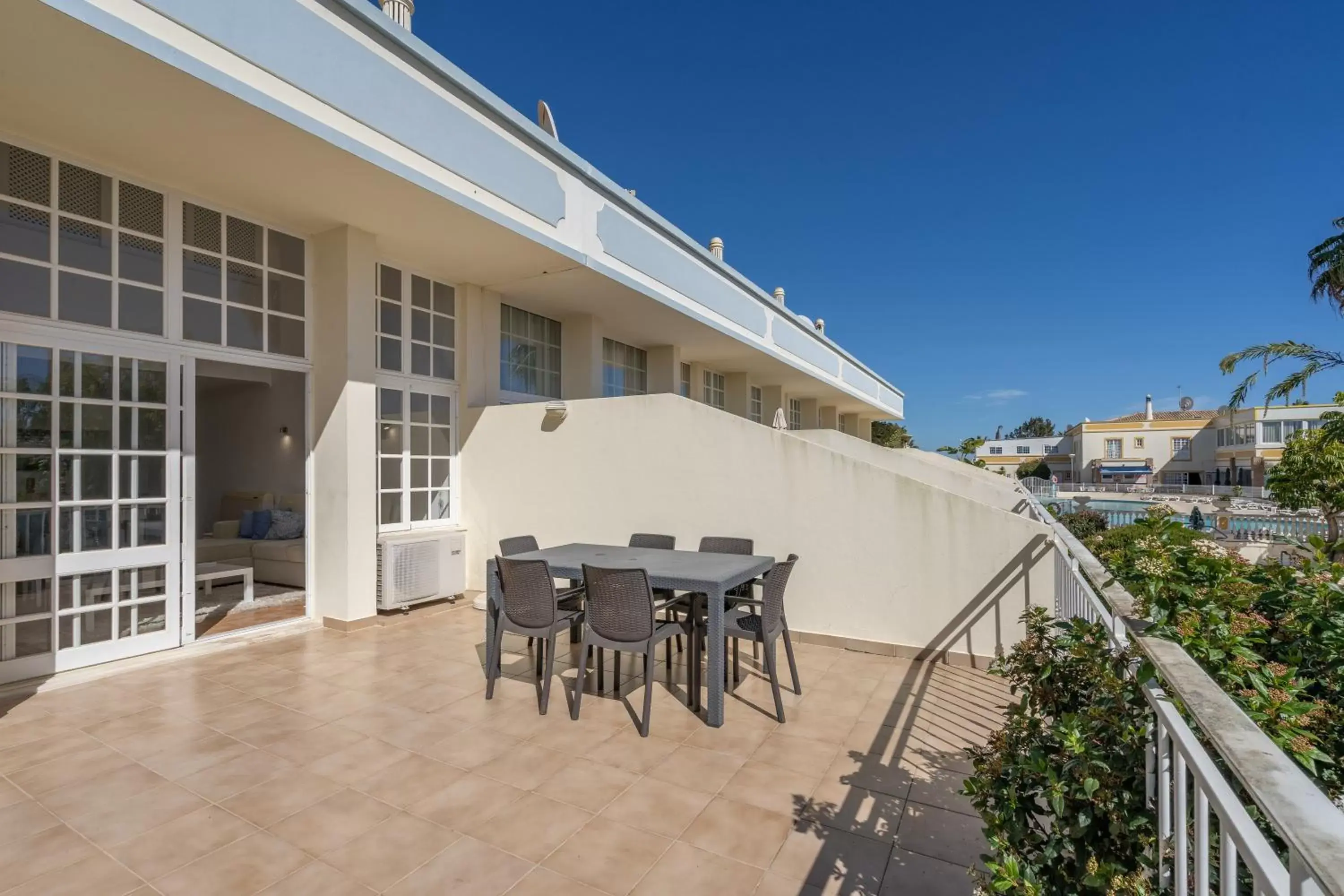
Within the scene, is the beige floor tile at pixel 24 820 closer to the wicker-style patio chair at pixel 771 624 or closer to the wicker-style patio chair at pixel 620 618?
the wicker-style patio chair at pixel 620 618

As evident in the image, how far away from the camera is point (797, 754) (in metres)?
3.33

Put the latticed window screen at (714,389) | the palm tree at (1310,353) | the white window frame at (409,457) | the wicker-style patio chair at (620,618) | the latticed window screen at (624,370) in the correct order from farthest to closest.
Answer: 1. the latticed window screen at (714,389)
2. the palm tree at (1310,353)
3. the latticed window screen at (624,370)
4. the white window frame at (409,457)
5. the wicker-style patio chair at (620,618)

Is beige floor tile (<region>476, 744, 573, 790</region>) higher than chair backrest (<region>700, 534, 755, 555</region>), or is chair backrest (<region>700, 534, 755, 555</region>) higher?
chair backrest (<region>700, 534, 755, 555</region>)

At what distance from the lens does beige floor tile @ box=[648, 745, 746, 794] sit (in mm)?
3027

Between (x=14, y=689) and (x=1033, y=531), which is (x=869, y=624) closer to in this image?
(x=1033, y=531)

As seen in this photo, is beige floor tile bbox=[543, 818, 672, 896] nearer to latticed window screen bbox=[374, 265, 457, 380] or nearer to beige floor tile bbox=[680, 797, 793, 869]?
beige floor tile bbox=[680, 797, 793, 869]

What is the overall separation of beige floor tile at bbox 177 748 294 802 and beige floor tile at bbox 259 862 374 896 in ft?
2.83

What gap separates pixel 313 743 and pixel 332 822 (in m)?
0.95

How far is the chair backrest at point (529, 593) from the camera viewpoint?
3.90 meters

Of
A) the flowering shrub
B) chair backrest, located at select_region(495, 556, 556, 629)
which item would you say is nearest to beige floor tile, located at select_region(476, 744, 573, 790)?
chair backrest, located at select_region(495, 556, 556, 629)

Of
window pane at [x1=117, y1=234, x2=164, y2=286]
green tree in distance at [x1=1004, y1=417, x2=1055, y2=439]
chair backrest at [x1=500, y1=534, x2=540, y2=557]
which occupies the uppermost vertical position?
green tree in distance at [x1=1004, y1=417, x2=1055, y2=439]

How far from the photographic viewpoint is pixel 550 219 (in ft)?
20.0

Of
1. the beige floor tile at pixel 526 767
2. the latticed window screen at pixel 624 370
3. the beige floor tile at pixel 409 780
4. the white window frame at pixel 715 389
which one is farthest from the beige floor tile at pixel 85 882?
the white window frame at pixel 715 389

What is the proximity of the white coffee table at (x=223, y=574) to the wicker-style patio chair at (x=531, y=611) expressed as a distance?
4.26 metres
